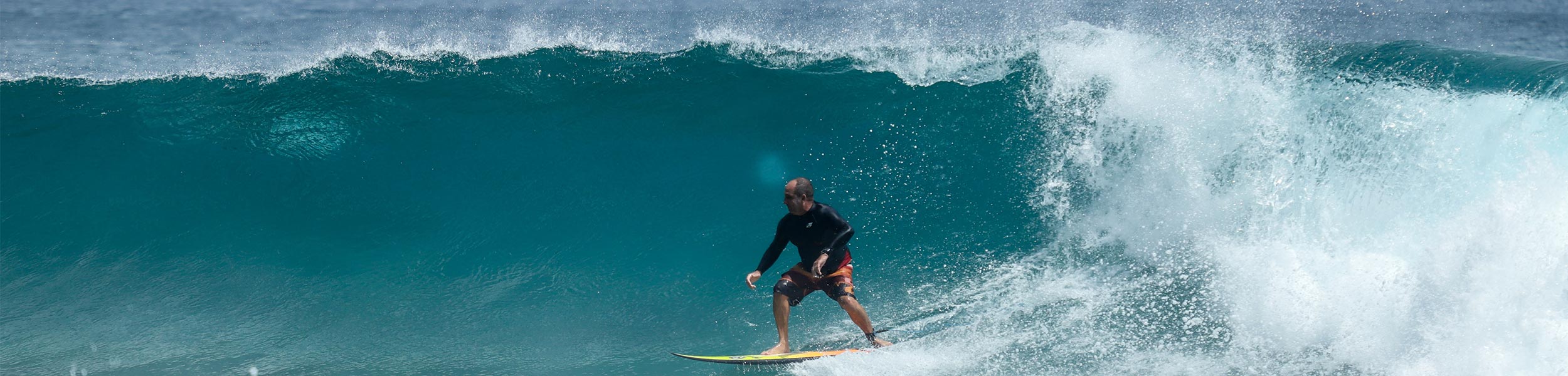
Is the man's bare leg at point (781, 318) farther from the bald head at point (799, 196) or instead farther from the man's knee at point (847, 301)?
the bald head at point (799, 196)

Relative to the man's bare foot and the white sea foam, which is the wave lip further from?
the man's bare foot

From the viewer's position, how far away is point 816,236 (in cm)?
411

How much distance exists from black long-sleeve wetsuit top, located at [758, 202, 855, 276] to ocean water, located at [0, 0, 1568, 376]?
1.78ft

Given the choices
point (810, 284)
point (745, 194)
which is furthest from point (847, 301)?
point (745, 194)

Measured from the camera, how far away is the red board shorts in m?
4.29

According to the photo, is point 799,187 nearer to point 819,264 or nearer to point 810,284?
point 819,264

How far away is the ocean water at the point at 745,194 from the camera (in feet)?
15.5

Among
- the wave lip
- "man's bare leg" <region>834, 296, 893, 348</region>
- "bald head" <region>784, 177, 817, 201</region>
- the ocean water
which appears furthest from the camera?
the wave lip

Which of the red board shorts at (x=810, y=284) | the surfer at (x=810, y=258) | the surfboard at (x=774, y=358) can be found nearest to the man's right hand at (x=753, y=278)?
the surfer at (x=810, y=258)

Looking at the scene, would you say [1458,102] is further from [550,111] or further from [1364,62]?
[550,111]

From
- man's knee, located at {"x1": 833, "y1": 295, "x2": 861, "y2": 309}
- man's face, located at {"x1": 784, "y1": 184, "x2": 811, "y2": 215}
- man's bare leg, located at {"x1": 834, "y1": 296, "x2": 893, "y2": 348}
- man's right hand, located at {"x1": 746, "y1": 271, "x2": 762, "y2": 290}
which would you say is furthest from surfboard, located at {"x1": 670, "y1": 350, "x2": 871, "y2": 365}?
man's face, located at {"x1": 784, "y1": 184, "x2": 811, "y2": 215}

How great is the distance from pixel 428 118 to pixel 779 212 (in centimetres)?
270

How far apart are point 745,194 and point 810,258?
2.08m

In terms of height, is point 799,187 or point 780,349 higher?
point 799,187
